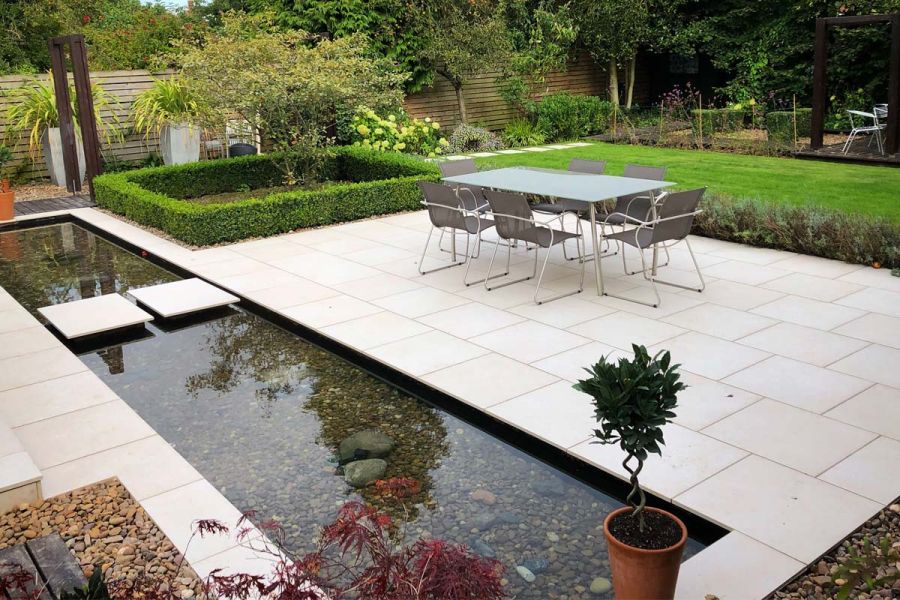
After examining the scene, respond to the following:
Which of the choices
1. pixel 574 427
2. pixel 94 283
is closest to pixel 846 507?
pixel 574 427

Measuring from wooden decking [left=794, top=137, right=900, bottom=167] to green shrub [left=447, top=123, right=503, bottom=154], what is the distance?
202 inches

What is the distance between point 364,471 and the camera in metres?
4.08

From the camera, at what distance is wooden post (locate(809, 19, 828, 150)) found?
12.8 meters

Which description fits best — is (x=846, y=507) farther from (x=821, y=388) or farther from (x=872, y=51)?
(x=872, y=51)

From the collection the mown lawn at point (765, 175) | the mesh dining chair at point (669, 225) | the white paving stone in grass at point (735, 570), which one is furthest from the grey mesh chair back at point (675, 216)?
the white paving stone in grass at point (735, 570)

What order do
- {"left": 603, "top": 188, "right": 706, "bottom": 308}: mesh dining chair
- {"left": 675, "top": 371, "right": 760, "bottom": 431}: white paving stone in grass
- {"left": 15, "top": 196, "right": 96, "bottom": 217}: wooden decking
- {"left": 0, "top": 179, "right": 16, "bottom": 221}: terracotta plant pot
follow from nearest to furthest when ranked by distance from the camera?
{"left": 675, "top": 371, "right": 760, "bottom": 431}: white paving stone in grass, {"left": 603, "top": 188, "right": 706, "bottom": 308}: mesh dining chair, {"left": 0, "top": 179, "right": 16, "bottom": 221}: terracotta plant pot, {"left": 15, "top": 196, "right": 96, "bottom": 217}: wooden decking

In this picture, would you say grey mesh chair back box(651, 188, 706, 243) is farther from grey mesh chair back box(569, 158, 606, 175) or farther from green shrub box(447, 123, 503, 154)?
green shrub box(447, 123, 503, 154)

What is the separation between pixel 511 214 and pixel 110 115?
29.4 ft

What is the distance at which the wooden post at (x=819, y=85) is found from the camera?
12750 mm

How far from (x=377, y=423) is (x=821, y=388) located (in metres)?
2.49

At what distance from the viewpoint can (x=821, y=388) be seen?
4.66m

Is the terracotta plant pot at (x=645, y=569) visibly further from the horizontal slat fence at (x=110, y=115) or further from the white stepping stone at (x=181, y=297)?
the horizontal slat fence at (x=110, y=115)

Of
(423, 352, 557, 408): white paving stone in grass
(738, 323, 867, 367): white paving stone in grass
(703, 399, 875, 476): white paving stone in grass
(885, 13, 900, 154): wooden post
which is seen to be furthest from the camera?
(885, 13, 900, 154): wooden post

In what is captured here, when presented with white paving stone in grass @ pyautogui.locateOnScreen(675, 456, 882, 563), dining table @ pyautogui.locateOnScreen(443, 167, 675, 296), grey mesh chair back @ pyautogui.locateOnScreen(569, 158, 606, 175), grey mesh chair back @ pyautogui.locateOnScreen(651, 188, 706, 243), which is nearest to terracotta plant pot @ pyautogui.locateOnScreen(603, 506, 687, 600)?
white paving stone in grass @ pyautogui.locateOnScreen(675, 456, 882, 563)
